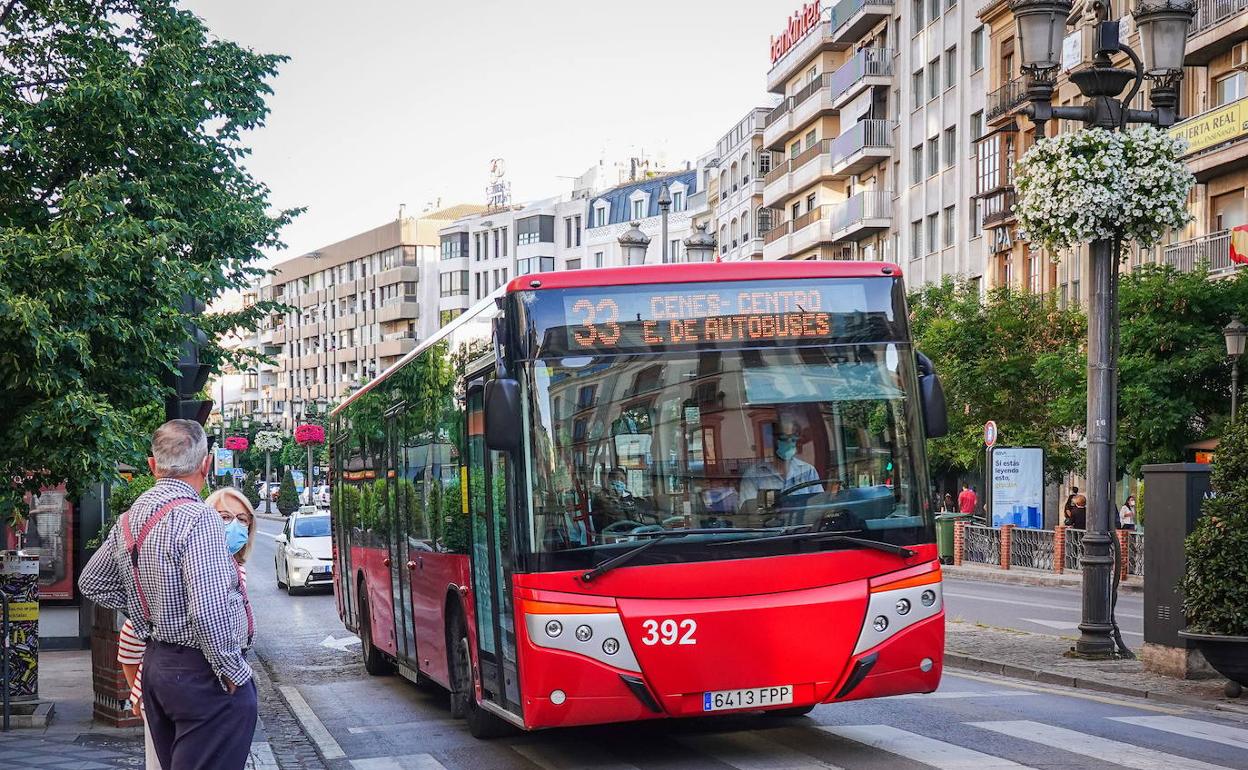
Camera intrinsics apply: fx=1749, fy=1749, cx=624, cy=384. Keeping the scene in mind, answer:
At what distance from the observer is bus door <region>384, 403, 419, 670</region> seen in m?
14.3

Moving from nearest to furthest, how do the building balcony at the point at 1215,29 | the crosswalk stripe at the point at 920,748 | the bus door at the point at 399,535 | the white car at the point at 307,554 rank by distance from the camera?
the crosswalk stripe at the point at 920,748 < the bus door at the point at 399,535 < the white car at the point at 307,554 < the building balcony at the point at 1215,29

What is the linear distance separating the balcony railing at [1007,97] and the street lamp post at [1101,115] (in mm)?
35903

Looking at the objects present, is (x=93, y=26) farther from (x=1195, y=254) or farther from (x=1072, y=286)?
(x=1072, y=286)

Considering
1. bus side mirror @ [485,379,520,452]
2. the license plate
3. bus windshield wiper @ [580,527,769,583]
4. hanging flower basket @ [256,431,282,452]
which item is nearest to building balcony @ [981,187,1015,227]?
the license plate

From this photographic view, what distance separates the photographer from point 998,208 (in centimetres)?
5428

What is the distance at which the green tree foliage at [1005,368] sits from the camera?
45.0m

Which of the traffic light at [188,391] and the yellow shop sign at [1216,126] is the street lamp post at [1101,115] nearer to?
the traffic light at [188,391]

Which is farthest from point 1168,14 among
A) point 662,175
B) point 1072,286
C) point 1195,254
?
point 662,175

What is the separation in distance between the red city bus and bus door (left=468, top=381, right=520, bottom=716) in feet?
0.12

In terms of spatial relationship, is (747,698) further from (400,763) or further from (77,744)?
(77,744)

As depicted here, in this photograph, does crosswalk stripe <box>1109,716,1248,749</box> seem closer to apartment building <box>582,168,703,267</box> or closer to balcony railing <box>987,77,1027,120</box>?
balcony railing <box>987,77,1027,120</box>

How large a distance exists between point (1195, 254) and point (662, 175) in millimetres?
71943

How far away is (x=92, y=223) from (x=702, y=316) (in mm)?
6295

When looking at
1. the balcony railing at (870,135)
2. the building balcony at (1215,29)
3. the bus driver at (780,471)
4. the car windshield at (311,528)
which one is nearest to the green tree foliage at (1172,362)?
the building balcony at (1215,29)
